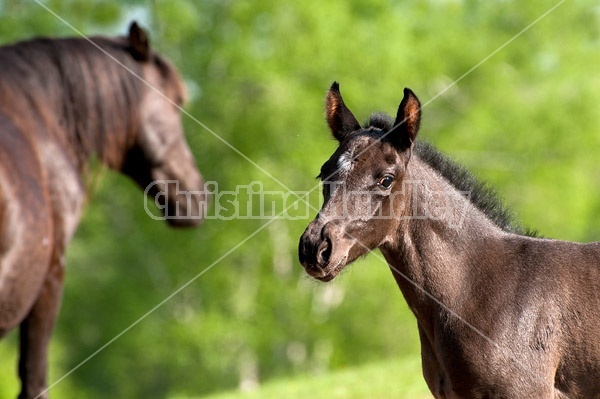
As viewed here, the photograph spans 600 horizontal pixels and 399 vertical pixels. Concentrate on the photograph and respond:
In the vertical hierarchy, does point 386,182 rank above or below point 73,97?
above

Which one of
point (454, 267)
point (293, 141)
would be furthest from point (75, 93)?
point (293, 141)

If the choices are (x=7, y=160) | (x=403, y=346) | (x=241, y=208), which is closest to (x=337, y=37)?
(x=241, y=208)

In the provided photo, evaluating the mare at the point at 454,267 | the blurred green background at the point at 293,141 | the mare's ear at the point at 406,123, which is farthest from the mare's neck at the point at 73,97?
the blurred green background at the point at 293,141

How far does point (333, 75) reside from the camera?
22984 millimetres

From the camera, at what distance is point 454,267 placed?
4.98m

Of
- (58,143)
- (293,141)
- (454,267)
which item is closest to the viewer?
(454,267)

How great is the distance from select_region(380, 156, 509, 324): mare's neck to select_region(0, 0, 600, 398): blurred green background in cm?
1519

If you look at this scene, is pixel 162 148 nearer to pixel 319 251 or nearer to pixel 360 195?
pixel 360 195

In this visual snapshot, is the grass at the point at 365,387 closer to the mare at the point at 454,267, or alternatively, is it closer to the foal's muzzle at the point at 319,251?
the mare at the point at 454,267

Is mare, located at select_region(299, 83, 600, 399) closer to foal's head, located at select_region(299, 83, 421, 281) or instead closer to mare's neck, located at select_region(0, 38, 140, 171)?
foal's head, located at select_region(299, 83, 421, 281)

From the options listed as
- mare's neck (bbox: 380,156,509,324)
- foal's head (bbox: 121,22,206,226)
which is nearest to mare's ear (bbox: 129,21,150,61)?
foal's head (bbox: 121,22,206,226)

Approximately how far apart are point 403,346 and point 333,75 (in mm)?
10618

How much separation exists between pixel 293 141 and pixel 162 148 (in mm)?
15514

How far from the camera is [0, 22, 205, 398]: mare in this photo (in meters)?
5.38
